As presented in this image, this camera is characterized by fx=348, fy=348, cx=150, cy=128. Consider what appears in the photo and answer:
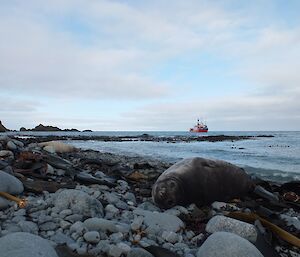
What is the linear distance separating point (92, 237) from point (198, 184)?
2.46 m

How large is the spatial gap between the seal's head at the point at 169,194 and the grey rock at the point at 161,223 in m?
0.84

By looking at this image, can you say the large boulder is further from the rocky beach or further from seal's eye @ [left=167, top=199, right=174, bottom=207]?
seal's eye @ [left=167, top=199, right=174, bottom=207]

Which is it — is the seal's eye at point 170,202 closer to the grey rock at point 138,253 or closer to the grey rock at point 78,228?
the grey rock at point 78,228

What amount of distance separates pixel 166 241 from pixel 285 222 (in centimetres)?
182

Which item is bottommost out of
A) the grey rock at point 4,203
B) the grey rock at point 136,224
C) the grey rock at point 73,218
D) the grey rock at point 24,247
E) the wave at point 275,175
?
the wave at point 275,175

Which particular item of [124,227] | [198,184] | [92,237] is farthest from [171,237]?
[198,184]

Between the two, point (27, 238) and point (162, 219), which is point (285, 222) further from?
point (27, 238)

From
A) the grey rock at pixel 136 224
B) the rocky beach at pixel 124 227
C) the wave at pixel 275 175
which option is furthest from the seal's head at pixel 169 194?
the wave at pixel 275 175

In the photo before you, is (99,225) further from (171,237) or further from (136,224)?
(171,237)

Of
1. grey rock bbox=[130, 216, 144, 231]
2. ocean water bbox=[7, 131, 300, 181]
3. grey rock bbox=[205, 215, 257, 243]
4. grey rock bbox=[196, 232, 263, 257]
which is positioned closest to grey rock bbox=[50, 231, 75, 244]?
grey rock bbox=[130, 216, 144, 231]

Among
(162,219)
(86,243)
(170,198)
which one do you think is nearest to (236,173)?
(170,198)

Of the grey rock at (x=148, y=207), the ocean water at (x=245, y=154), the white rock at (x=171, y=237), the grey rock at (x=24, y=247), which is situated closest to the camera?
the grey rock at (x=24, y=247)

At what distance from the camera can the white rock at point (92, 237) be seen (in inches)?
126

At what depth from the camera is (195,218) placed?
4.43m
